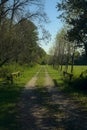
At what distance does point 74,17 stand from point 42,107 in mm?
13750

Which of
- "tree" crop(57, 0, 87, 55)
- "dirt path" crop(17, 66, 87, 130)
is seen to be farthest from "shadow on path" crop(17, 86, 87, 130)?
Answer: "tree" crop(57, 0, 87, 55)

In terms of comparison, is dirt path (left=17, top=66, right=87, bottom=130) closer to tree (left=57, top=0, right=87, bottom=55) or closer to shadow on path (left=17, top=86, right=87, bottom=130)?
shadow on path (left=17, top=86, right=87, bottom=130)

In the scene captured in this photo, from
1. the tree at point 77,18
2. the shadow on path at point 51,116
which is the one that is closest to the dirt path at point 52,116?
the shadow on path at point 51,116

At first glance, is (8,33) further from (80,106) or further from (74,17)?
(80,106)

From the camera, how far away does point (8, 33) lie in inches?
1323

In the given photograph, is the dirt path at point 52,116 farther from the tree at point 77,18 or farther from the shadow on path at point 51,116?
the tree at point 77,18

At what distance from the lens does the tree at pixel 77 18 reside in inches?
1053

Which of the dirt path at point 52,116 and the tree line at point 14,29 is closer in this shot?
the dirt path at point 52,116

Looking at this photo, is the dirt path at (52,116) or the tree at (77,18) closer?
the dirt path at (52,116)

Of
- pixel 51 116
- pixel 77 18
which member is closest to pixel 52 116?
pixel 51 116

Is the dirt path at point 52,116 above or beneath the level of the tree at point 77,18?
beneath

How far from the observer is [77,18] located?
28.2 meters

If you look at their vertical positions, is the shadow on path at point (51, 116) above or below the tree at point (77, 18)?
below

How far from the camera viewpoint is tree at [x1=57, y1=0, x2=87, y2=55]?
87.8ft
